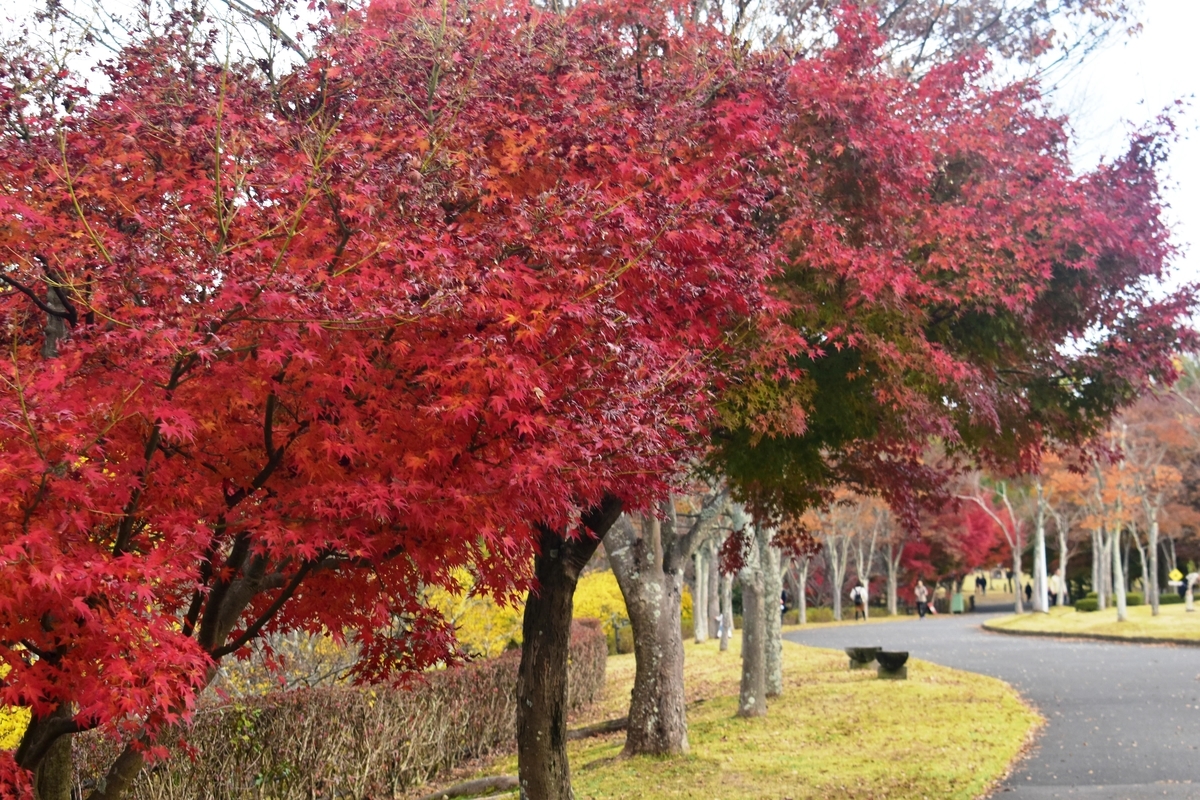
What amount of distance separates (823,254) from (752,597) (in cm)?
988

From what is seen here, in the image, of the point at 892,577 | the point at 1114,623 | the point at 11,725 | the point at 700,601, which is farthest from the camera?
the point at 892,577

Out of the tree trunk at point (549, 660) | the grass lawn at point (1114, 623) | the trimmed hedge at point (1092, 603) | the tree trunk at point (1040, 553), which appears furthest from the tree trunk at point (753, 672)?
the trimmed hedge at point (1092, 603)

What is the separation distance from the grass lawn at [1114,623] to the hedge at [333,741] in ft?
66.5

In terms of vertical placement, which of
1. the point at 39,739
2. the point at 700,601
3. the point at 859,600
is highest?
the point at 39,739

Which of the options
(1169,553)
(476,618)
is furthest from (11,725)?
(1169,553)

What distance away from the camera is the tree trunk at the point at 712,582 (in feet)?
114

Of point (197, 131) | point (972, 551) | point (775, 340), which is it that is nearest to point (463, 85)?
point (197, 131)

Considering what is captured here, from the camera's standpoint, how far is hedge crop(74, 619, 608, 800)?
977 centimetres

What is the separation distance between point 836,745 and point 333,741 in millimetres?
6131

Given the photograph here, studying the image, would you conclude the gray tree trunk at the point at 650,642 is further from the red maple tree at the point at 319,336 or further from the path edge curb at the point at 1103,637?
the path edge curb at the point at 1103,637

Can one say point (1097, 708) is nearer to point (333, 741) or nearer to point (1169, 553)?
point (333, 741)

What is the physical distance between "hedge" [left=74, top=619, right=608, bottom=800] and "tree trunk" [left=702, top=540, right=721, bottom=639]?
18872 millimetres

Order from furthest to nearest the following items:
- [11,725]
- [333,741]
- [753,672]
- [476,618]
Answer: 1. [476,618]
2. [753,672]
3. [333,741]
4. [11,725]

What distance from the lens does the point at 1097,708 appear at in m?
15.9
